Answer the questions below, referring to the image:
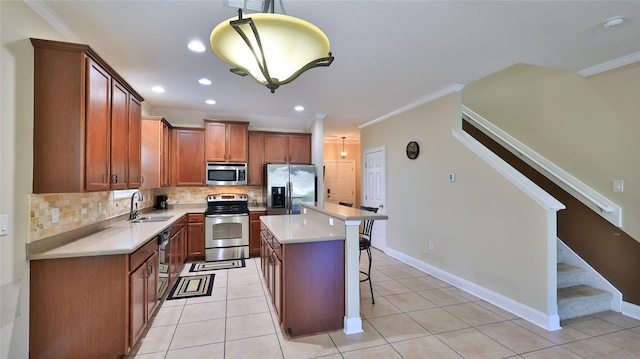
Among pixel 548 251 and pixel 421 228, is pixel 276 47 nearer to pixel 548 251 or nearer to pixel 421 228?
pixel 548 251

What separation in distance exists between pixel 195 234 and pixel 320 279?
2961 millimetres

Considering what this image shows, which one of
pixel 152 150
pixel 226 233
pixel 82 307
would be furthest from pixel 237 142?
pixel 82 307

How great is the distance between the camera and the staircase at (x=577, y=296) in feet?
9.36

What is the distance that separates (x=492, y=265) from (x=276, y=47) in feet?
10.8

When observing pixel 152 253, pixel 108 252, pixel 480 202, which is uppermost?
pixel 480 202

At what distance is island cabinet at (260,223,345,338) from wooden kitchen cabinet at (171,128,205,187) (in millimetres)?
3100

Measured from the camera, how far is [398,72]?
323 cm

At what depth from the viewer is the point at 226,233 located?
187 inches

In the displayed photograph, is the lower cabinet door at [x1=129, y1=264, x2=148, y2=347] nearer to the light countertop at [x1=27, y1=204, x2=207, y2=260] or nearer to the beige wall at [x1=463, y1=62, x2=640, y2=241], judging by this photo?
the light countertop at [x1=27, y1=204, x2=207, y2=260]

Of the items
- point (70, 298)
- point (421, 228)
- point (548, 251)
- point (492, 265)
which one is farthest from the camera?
point (421, 228)

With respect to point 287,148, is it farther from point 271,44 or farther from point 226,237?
point 271,44

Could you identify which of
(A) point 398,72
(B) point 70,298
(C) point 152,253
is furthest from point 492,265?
(B) point 70,298

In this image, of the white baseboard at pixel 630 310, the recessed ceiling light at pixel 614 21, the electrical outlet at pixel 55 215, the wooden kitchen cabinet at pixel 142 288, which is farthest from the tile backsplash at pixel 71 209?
the white baseboard at pixel 630 310

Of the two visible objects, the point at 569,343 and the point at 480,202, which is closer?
the point at 569,343
